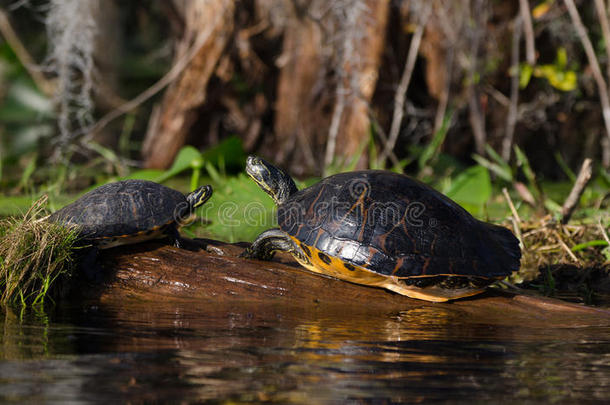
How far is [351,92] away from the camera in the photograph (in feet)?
23.1

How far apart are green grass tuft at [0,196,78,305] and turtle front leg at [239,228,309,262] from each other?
1.01 m

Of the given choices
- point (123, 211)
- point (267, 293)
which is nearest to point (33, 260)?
point (123, 211)

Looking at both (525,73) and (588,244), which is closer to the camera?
(588,244)

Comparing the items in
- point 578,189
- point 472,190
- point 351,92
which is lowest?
point 578,189

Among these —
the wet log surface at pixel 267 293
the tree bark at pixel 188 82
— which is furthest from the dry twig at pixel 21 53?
the wet log surface at pixel 267 293

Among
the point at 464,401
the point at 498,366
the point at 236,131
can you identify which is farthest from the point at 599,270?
the point at 236,131

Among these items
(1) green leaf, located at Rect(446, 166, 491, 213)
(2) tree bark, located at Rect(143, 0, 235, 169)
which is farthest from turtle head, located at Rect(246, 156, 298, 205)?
(2) tree bark, located at Rect(143, 0, 235, 169)

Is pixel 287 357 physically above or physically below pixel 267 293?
below

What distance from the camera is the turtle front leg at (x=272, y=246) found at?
3635 millimetres

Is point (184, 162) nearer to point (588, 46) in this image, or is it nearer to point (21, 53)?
point (588, 46)

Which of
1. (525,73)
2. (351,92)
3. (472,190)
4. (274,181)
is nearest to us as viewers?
(274,181)

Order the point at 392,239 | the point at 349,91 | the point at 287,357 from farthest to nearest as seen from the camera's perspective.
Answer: the point at 349,91 < the point at 392,239 < the point at 287,357

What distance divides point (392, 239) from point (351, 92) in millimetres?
3951

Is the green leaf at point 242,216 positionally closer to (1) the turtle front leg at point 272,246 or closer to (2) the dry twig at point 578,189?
(1) the turtle front leg at point 272,246
